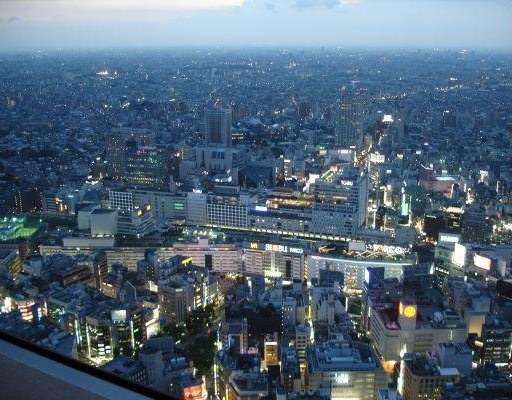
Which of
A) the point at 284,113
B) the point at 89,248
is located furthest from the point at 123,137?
the point at 284,113

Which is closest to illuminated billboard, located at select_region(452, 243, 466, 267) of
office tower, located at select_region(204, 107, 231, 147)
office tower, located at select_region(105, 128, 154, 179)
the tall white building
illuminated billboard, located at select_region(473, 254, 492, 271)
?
illuminated billboard, located at select_region(473, 254, 492, 271)

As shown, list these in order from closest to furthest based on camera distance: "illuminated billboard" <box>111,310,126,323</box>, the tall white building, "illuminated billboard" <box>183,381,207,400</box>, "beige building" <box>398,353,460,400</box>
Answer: "illuminated billboard" <box>183,381,207,400</box> < "beige building" <box>398,353,460,400</box> < "illuminated billboard" <box>111,310,126,323</box> < the tall white building

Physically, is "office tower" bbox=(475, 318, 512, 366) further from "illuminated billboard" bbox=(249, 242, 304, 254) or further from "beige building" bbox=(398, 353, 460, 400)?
"illuminated billboard" bbox=(249, 242, 304, 254)

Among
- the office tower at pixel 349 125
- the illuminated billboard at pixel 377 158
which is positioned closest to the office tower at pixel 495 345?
the illuminated billboard at pixel 377 158

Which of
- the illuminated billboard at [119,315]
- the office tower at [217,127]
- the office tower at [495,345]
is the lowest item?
the office tower at [495,345]

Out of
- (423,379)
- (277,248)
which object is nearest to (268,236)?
(277,248)

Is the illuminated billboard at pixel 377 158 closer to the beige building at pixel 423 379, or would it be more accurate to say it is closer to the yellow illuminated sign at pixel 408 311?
the yellow illuminated sign at pixel 408 311
